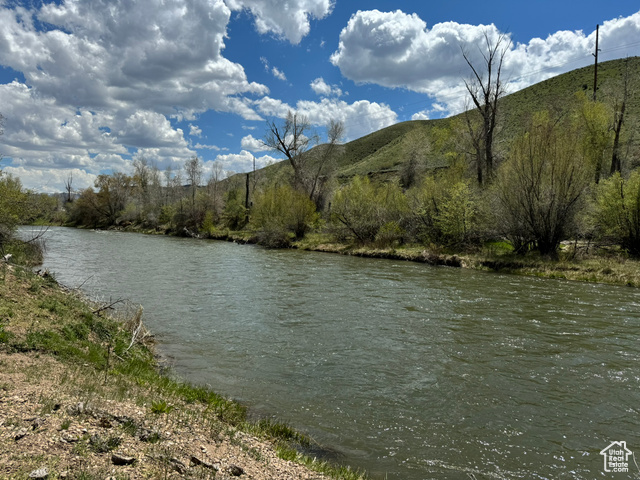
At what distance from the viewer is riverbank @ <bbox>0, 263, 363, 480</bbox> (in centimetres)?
414

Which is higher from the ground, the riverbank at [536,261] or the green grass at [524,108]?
the green grass at [524,108]

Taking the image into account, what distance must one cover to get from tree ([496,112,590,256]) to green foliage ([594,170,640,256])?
1843 mm

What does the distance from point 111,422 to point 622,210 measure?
100ft

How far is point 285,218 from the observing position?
150 ft

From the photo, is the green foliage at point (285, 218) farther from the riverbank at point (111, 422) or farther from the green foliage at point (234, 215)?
the riverbank at point (111, 422)

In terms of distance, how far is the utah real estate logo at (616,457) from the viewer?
19.9ft

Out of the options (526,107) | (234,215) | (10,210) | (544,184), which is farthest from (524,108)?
(10,210)

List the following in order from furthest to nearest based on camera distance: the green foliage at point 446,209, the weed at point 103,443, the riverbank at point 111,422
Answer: the green foliage at point 446,209 < the weed at point 103,443 < the riverbank at point 111,422

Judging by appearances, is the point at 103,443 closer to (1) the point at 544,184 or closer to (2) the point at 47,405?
(2) the point at 47,405

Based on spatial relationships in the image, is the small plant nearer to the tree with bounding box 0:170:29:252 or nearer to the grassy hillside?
the tree with bounding box 0:170:29:252

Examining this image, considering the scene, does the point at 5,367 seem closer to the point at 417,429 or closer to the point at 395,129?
the point at 417,429

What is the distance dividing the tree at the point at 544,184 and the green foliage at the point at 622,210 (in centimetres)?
184

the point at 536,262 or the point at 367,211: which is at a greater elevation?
the point at 367,211

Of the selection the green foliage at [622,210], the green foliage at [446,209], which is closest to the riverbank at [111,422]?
the green foliage at [622,210]
